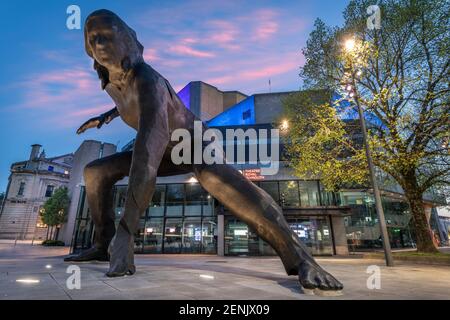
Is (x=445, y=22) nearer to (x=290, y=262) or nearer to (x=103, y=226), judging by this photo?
(x=290, y=262)

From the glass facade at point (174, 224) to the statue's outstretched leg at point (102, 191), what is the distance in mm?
14569

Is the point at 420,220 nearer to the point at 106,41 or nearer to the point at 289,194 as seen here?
the point at 289,194

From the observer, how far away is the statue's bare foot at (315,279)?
107 inches

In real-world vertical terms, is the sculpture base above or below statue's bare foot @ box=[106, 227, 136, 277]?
below

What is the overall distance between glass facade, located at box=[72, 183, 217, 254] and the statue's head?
52.8 feet

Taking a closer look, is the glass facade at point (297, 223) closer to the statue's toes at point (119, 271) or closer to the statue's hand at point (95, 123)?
the statue's hand at point (95, 123)

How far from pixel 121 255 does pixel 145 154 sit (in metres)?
1.45

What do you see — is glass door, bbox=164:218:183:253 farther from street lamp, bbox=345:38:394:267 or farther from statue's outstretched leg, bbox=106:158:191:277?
statue's outstretched leg, bbox=106:158:191:277

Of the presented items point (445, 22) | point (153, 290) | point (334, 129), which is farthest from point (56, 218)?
point (445, 22)

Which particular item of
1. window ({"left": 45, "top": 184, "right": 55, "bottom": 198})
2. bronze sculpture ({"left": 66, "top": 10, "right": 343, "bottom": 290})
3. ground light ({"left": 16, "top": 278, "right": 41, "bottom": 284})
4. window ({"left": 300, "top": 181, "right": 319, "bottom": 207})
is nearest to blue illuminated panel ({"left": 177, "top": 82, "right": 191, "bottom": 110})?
window ({"left": 300, "top": 181, "right": 319, "bottom": 207})

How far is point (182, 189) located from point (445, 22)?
1843 centimetres

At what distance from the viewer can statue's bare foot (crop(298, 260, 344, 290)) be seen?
272 cm
